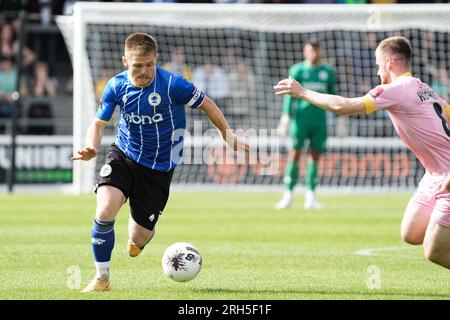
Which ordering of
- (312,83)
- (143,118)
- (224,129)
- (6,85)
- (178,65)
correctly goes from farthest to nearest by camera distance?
(6,85)
(178,65)
(312,83)
(143,118)
(224,129)

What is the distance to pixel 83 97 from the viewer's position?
21.2m

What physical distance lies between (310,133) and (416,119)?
9025 millimetres

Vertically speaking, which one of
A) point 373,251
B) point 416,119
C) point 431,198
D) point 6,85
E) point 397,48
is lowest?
point 373,251

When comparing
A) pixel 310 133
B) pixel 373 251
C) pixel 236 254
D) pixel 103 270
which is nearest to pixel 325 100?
pixel 103 270

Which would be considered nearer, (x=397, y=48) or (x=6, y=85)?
(x=397, y=48)

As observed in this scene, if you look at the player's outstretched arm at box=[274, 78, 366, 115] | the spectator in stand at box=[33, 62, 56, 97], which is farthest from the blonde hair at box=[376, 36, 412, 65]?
the spectator in stand at box=[33, 62, 56, 97]

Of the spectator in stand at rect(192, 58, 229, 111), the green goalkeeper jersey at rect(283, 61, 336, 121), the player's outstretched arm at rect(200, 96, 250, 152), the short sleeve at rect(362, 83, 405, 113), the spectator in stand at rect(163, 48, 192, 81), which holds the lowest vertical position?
the player's outstretched arm at rect(200, 96, 250, 152)

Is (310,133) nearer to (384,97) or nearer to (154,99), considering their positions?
(154,99)

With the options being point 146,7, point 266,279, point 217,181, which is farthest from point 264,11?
point 266,279

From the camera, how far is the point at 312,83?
686 inches

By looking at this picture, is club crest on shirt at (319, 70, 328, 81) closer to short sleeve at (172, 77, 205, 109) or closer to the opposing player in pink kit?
the opposing player in pink kit

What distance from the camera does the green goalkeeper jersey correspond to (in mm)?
17422

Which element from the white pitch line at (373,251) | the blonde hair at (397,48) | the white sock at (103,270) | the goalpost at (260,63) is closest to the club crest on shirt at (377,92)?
the blonde hair at (397,48)
